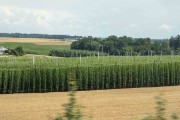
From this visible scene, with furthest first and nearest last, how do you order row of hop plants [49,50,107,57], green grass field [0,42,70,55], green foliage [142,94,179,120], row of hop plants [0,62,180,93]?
green grass field [0,42,70,55]
row of hop plants [49,50,107,57]
row of hop plants [0,62,180,93]
green foliage [142,94,179,120]

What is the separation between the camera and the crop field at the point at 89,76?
2941cm

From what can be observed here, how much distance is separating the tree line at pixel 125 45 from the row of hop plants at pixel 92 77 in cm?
2700

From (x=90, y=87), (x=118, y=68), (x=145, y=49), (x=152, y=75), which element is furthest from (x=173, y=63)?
(x=145, y=49)

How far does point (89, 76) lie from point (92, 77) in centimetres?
23

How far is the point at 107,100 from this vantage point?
23.0 metres

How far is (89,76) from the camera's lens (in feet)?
101

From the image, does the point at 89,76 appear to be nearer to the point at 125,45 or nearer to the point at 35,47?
the point at 125,45

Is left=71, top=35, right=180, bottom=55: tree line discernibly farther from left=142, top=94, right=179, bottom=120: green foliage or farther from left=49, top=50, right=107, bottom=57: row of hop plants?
left=142, top=94, right=179, bottom=120: green foliage

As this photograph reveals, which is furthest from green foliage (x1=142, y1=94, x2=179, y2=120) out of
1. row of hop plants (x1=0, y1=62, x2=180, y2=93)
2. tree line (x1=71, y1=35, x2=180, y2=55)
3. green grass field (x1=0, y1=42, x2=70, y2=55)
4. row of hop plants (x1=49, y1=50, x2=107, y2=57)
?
green grass field (x1=0, y1=42, x2=70, y2=55)

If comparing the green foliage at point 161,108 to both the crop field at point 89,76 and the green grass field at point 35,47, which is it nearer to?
the crop field at point 89,76

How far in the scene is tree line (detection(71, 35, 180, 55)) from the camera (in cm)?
6281

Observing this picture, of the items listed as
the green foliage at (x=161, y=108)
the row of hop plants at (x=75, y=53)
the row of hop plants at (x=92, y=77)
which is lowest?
the row of hop plants at (x=92, y=77)

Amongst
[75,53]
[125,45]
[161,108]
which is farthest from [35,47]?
[161,108]

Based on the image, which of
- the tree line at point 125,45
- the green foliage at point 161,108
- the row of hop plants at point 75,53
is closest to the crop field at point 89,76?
the green foliage at point 161,108
